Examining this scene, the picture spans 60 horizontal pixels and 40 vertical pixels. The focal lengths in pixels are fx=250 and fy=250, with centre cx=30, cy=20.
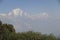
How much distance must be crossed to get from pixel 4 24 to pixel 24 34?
5.75m

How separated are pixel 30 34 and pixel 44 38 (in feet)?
4.44

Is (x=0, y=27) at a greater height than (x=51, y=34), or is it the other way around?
(x=0, y=27)

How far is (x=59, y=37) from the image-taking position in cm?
2352

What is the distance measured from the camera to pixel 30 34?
76.3ft

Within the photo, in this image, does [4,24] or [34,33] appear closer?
[34,33]

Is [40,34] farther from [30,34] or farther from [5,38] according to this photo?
[5,38]

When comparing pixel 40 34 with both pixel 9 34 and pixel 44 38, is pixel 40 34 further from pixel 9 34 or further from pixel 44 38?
pixel 9 34

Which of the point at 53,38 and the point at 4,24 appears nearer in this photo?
the point at 53,38

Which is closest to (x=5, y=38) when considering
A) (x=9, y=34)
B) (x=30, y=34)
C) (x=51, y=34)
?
(x=9, y=34)

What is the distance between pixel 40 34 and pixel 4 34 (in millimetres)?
3557

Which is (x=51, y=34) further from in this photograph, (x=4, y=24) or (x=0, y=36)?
(x=4, y=24)

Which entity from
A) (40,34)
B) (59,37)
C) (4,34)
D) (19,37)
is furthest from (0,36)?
(59,37)

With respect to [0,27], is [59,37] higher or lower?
lower

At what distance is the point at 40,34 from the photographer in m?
23.6
